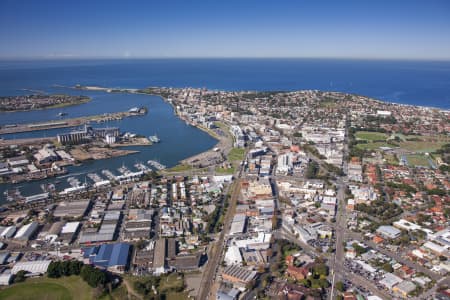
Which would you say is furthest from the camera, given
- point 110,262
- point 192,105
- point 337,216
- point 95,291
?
point 192,105

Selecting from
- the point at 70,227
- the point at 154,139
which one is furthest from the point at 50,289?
the point at 154,139

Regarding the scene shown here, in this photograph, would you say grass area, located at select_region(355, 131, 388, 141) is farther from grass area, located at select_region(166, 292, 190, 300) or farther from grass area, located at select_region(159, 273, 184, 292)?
grass area, located at select_region(166, 292, 190, 300)

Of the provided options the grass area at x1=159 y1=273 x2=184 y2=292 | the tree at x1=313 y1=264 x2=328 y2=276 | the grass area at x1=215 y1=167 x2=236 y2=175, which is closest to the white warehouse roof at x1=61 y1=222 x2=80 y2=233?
the grass area at x1=159 y1=273 x2=184 y2=292

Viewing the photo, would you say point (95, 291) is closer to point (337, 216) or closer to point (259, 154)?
point (337, 216)

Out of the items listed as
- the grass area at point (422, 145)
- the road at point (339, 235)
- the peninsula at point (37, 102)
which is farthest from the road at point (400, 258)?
the peninsula at point (37, 102)

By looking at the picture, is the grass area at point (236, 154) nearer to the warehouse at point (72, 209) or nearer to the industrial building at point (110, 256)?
the warehouse at point (72, 209)

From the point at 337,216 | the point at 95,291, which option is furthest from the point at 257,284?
the point at 337,216
